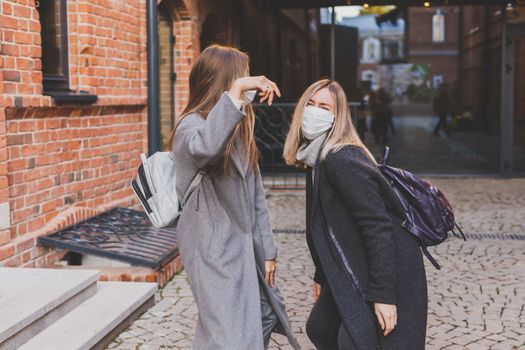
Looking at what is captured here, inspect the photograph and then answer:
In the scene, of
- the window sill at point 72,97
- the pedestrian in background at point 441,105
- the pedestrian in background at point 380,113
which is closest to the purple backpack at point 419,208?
the window sill at point 72,97

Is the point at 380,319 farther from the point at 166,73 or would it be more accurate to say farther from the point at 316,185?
the point at 166,73

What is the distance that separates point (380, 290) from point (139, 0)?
19.0ft

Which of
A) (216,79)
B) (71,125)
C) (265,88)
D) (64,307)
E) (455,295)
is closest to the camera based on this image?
(265,88)

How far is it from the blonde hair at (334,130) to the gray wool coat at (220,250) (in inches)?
8.4

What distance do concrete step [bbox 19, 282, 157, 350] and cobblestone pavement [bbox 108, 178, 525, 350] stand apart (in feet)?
0.31

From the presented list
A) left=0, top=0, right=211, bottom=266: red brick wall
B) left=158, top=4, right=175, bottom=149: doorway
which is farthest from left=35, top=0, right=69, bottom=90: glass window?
left=158, top=4, right=175, bottom=149: doorway

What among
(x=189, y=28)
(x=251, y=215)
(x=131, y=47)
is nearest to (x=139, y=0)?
(x=131, y=47)

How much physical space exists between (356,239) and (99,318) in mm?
2185

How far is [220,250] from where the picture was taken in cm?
A: 296

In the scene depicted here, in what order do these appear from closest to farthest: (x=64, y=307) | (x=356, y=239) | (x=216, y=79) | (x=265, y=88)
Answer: (x=265, y=88) < (x=356, y=239) < (x=216, y=79) < (x=64, y=307)

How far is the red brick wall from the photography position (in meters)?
5.37

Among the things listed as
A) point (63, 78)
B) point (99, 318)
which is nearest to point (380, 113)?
point (63, 78)

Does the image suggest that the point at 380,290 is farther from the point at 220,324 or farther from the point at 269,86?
the point at 269,86

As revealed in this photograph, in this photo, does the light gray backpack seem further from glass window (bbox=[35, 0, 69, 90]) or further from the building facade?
glass window (bbox=[35, 0, 69, 90])
